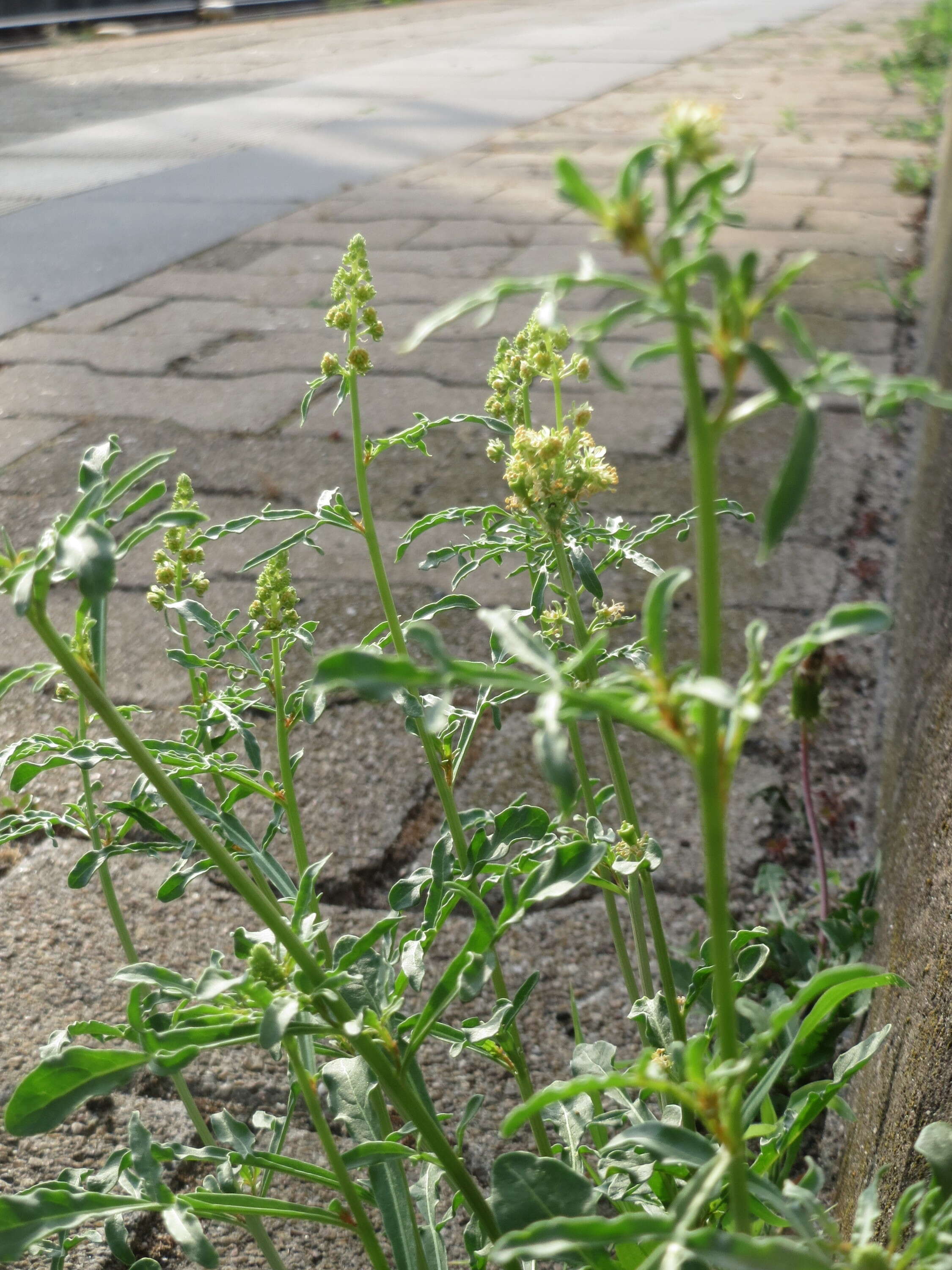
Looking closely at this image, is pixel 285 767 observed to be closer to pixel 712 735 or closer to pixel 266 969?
pixel 266 969

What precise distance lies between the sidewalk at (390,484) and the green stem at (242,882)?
0.53 metres

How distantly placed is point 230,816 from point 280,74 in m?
7.88

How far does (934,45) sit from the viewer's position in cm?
802

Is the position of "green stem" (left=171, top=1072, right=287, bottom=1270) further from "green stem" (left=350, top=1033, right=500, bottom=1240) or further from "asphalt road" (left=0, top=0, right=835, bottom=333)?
"asphalt road" (left=0, top=0, right=835, bottom=333)

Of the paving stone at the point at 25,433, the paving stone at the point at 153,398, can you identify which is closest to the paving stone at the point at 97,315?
the paving stone at the point at 153,398

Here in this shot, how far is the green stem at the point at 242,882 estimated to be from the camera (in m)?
0.48

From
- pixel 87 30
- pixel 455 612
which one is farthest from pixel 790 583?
pixel 87 30

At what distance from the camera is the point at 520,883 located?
112cm

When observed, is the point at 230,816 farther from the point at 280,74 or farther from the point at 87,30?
the point at 87,30

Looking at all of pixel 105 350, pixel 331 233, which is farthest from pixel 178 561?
pixel 331 233

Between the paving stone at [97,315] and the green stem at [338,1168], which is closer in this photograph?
the green stem at [338,1168]

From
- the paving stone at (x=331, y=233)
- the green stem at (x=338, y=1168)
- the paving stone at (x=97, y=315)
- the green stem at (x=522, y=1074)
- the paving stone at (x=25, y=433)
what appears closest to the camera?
the green stem at (x=338, y=1168)

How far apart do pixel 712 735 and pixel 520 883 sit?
76 centimetres

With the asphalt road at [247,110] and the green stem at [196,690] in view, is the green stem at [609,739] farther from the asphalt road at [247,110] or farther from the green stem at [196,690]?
the asphalt road at [247,110]
